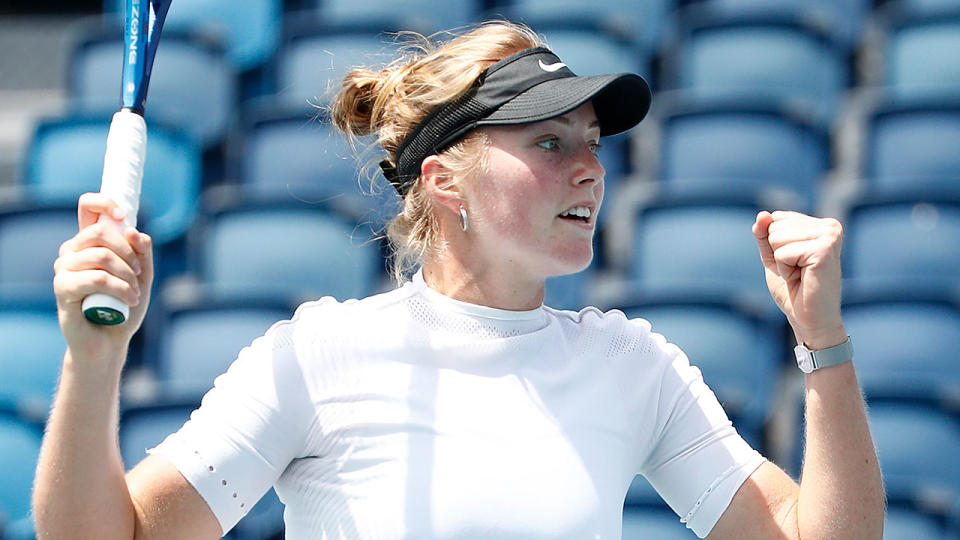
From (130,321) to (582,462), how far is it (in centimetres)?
59

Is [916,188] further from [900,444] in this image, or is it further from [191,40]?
[191,40]

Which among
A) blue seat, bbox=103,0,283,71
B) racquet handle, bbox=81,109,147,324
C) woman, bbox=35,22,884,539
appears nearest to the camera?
racquet handle, bbox=81,109,147,324

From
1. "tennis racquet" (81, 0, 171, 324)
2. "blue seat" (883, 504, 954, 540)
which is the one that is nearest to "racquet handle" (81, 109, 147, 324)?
"tennis racquet" (81, 0, 171, 324)

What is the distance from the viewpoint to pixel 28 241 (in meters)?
4.28

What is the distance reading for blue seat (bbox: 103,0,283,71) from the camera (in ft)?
18.3

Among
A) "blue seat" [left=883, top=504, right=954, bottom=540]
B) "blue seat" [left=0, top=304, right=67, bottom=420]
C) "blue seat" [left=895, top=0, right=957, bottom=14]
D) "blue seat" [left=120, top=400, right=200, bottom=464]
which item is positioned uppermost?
"blue seat" [left=895, top=0, right=957, bottom=14]

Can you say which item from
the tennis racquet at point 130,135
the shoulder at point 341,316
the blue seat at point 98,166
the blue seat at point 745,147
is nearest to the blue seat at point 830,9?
the blue seat at point 745,147

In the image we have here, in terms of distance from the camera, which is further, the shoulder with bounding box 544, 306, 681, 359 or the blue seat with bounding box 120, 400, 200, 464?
the blue seat with bounding box 120, 400, 200, 464

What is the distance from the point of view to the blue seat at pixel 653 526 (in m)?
3.08

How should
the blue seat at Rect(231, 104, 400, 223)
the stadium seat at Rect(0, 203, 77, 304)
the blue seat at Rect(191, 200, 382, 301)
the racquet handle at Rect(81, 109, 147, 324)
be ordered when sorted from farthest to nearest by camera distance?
the blue seat at Rect(231, 104, 400, 223), the stadium seat at Rect(0, 203, 77, 304), the blue seat at Rect(191, 200, 382, 301), the racquet handle at Rect(81, 109, 147, 324)

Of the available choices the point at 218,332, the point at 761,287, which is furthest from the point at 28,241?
the point at 761,287

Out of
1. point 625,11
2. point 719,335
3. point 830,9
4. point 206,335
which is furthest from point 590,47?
point 206,335

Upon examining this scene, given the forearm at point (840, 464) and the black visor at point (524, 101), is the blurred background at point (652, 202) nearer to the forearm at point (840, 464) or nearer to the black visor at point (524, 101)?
the black visor at point (524, 101)

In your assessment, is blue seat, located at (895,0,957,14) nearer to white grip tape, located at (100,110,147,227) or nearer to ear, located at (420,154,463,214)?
ear, located at (420,154,463,214)
